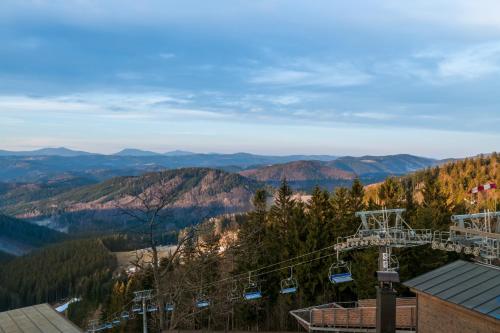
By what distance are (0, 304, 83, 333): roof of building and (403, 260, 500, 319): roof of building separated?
51.0 feet

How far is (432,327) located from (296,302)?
22.2 metres

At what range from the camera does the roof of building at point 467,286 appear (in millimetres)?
16938

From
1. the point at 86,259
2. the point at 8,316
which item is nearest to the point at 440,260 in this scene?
the point at 8,316

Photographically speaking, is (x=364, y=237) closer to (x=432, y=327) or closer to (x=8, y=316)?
(x=432, y=327)

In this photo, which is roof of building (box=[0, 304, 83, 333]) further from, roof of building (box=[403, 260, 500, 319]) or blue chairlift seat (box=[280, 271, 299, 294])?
roof of building (box=[403, 260, 500, 319])

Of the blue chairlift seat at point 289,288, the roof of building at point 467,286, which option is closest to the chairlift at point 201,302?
the blue chairlift seat at point 289,288

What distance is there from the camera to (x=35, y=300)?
429 feet

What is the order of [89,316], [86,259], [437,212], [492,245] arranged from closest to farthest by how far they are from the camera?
1. [492,245]
2. [437,212]
3. [89,316]
4. [86,259]

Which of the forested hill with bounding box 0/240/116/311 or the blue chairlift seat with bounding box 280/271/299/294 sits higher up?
the blue chairlift seat with bounding box 280/271/299/294

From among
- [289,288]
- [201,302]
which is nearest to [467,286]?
[289,288]

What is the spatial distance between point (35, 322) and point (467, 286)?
18.8m

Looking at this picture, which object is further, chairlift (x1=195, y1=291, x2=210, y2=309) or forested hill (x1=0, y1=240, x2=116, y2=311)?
forested hill (x1=0, y1=240, x2=116, y2=311)

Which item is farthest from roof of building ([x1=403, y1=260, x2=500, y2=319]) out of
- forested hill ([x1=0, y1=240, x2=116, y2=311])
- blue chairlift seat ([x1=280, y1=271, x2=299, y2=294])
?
forested hill ([x1=0, y1=240, x2=116, y2=311])

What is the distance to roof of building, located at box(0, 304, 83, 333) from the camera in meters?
16.2
